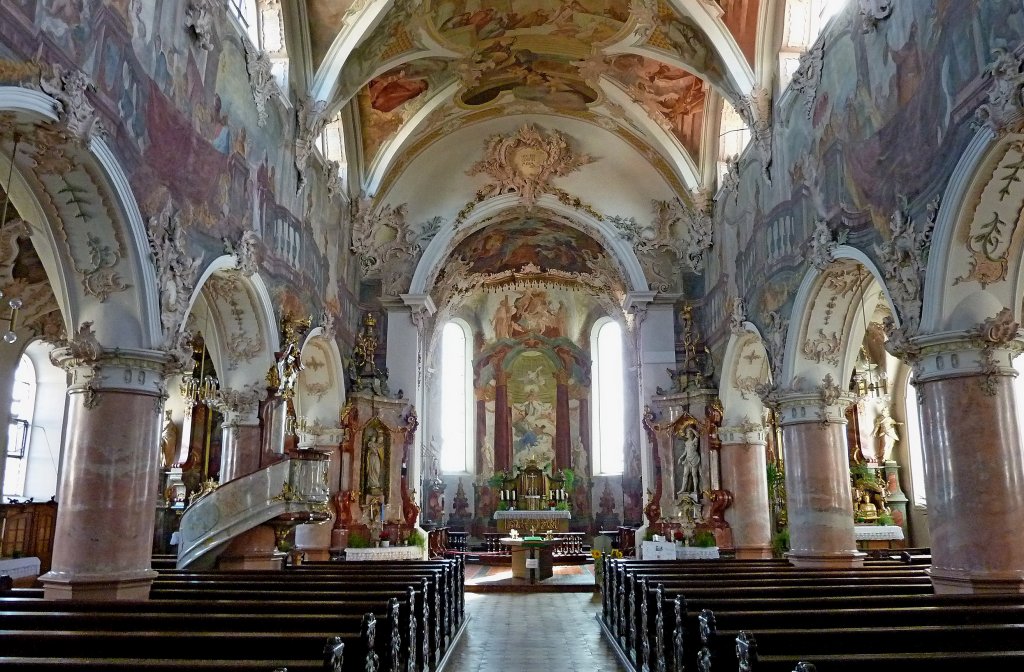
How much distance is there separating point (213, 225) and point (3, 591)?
5.73 m

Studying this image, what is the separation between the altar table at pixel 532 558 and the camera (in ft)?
65.7

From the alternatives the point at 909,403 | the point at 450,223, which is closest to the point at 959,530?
the point at 909,403

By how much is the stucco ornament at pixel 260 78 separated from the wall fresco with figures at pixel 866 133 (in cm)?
922

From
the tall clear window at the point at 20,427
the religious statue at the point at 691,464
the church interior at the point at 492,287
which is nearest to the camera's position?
the church interior at the point at 492,287

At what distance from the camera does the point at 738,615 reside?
652cm

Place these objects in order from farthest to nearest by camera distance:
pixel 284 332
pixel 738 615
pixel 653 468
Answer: pixel 653 468, pixel 284 332, pixel 738 615

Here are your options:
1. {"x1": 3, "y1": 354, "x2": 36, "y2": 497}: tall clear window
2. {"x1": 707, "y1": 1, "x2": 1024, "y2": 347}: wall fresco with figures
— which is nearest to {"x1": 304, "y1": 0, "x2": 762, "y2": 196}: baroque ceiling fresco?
{"x1": 707, "y1": 1, "x2": 1024, "y2": 347}: wall fresco with figures

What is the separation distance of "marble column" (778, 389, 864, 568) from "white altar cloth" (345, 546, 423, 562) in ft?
30.8

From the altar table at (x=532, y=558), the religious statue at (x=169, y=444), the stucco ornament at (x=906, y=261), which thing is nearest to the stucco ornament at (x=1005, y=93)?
the stucco ornament at (x=906, y=261)

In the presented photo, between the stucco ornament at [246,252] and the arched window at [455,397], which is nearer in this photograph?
the stucco ornament at [246,252]

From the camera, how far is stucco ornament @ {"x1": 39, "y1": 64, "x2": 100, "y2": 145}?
8102mm

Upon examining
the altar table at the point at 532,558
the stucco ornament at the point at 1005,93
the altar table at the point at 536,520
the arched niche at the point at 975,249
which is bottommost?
the altar table at the point at 532,558

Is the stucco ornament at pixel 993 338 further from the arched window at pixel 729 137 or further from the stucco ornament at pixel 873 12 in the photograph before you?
the arched window at pixel 729 137

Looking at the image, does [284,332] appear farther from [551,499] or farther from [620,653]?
[551,499]
